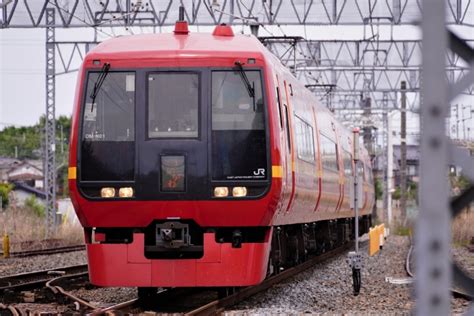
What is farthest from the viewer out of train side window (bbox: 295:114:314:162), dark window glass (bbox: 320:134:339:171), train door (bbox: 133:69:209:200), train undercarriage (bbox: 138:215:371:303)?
dark window glass (bbox: 320:134:339:171)

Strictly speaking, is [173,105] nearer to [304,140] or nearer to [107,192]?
[107,192]

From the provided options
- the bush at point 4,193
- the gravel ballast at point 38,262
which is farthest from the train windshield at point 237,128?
the bush at point 4,193

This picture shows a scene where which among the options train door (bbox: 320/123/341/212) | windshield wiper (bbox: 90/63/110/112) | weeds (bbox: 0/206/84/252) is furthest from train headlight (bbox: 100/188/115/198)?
weeds (bbox: 0/206/84/252)

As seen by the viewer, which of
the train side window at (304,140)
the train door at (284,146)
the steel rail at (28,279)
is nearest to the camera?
the train door at (284,146)

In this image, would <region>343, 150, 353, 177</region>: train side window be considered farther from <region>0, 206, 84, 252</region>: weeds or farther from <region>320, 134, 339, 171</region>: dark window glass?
<region>0, 206, 84, 252</region>: weeds

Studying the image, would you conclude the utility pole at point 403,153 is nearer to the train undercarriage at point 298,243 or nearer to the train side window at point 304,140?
the train undercarriage at point 298,243

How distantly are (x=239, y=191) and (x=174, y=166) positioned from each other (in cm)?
67

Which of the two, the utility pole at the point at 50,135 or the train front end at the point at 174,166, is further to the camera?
the utility pole at the point at 50,135

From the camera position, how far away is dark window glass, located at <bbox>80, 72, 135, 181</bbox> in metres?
9.87

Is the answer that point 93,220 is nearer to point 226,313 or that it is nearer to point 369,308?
point 226,313

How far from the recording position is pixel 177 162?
9781 millimetres

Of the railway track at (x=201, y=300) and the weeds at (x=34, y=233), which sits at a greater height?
the railway track at (x=201, y=300)

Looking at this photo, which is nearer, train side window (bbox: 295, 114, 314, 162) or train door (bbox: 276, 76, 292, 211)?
train door (bbox: 276, 76, 292, 211)

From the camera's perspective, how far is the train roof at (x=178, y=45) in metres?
10.1
